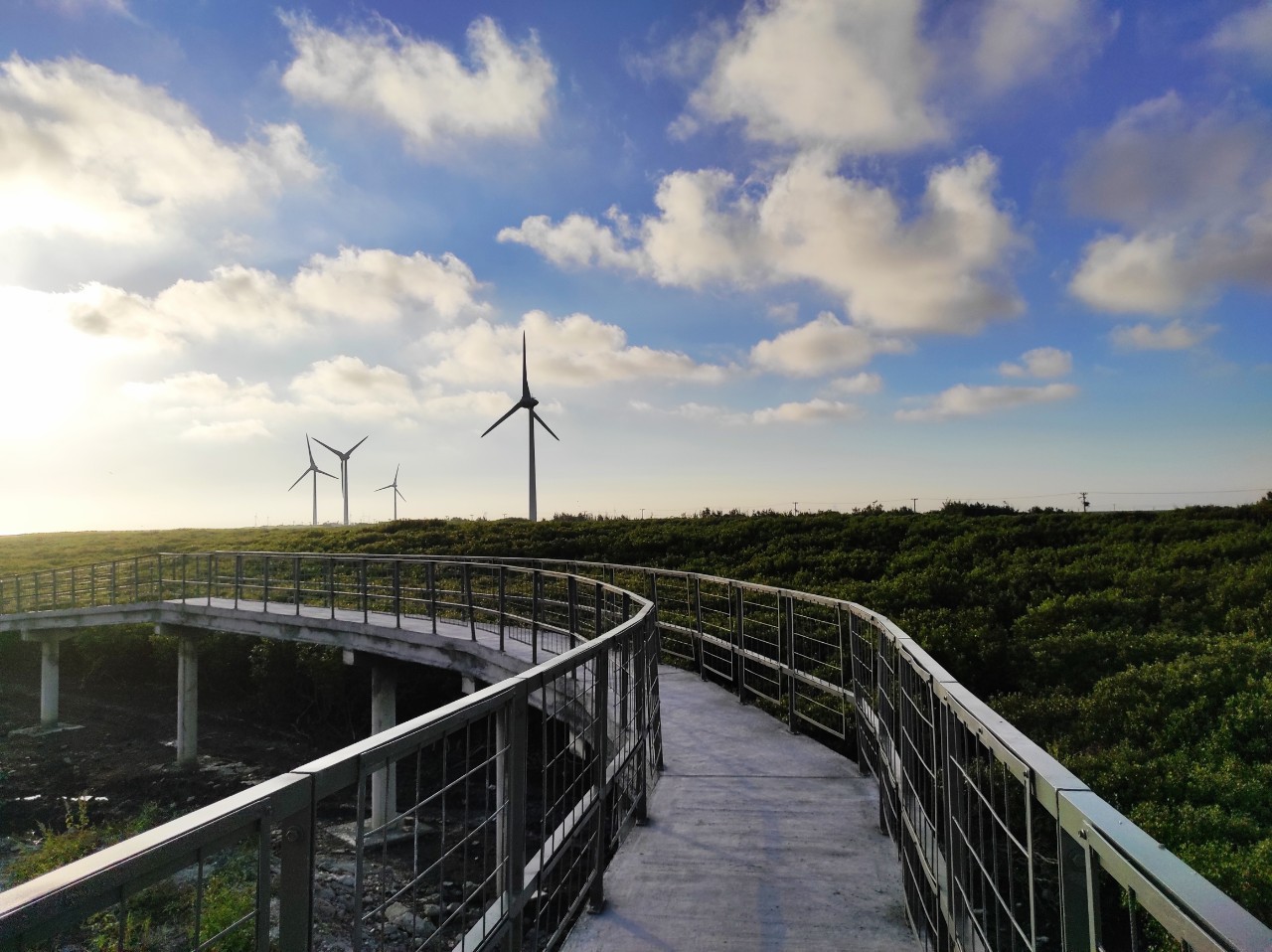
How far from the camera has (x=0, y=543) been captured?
2746 inches

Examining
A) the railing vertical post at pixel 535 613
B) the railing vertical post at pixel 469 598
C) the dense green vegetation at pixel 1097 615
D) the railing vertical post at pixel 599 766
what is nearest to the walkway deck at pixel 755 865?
the railing vertical post at pixel 599 766

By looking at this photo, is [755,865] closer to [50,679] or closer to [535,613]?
[535,613]

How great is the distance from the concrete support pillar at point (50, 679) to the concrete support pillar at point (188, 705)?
6348mm

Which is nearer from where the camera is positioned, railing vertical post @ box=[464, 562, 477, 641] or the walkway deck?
the walkway deck

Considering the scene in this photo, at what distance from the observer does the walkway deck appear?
4.35m

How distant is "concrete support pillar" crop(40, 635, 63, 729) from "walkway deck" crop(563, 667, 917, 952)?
83.4ft

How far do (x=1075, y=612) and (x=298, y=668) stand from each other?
1947cm

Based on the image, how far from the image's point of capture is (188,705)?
71.7 ft

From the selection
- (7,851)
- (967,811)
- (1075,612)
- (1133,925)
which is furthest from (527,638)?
(1133,925)

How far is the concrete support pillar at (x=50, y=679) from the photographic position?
2591cm

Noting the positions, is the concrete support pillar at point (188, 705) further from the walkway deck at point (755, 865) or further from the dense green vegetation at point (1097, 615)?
the walkway deck at point (755, 865)

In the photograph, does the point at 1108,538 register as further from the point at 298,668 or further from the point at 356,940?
the point at 356,940

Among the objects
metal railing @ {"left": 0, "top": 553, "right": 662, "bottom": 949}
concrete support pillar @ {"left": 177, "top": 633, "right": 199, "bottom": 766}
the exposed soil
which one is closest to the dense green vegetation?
metal railing @ {"left": 0, "top": 553, "right": 662, "bottom": 949}

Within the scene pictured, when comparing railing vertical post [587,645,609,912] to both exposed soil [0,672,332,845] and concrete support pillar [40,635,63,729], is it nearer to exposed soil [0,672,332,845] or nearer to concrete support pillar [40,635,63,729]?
exposed soil [0,672,332,845]
